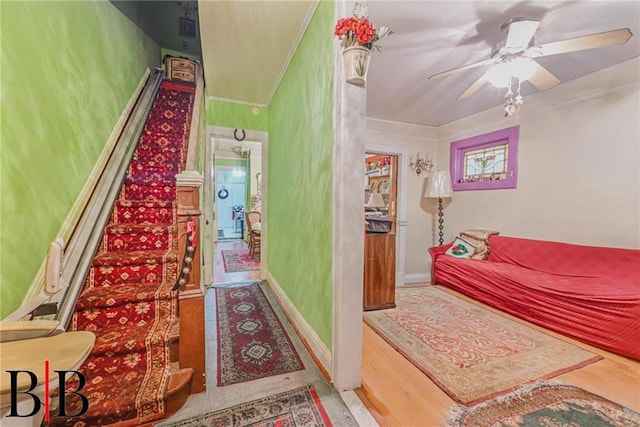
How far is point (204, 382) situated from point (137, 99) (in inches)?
137

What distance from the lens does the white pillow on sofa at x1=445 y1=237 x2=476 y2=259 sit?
11.6 ft

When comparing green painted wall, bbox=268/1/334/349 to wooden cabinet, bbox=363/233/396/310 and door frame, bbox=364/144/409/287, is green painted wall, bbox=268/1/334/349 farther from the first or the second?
door frame, bbox=364/144/409/287

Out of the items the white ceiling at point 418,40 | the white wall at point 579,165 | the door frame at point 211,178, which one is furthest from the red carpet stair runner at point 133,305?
the white wall at point 579,165

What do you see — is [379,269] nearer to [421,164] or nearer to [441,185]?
→ [441,185]

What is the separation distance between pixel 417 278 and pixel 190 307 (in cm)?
373

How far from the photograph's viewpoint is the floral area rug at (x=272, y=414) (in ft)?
4.29

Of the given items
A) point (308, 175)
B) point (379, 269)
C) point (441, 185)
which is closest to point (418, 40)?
point (308, 175)

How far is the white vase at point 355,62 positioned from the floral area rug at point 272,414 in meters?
1.87

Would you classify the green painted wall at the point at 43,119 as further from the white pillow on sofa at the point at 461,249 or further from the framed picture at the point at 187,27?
the white pillow on sofa at the point at 461,249

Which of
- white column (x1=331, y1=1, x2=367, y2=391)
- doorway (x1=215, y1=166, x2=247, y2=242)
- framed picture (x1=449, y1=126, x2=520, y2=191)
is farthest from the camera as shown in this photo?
doorway (x1=215, y1=166, x2=247, y2=242)

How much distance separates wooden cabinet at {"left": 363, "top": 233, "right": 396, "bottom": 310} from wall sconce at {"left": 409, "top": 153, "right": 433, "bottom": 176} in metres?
1.82

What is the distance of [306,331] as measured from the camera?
2.09 meters

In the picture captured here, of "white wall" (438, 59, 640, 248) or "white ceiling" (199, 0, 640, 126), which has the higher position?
"white ceiling" (199, 0, 640, 126)

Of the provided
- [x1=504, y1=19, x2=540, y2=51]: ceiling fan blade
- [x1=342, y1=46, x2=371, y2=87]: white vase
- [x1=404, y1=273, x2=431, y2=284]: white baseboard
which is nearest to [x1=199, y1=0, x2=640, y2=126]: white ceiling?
[x1=504, y1=19, x2=540, y2=51]: ceiling fan blade
